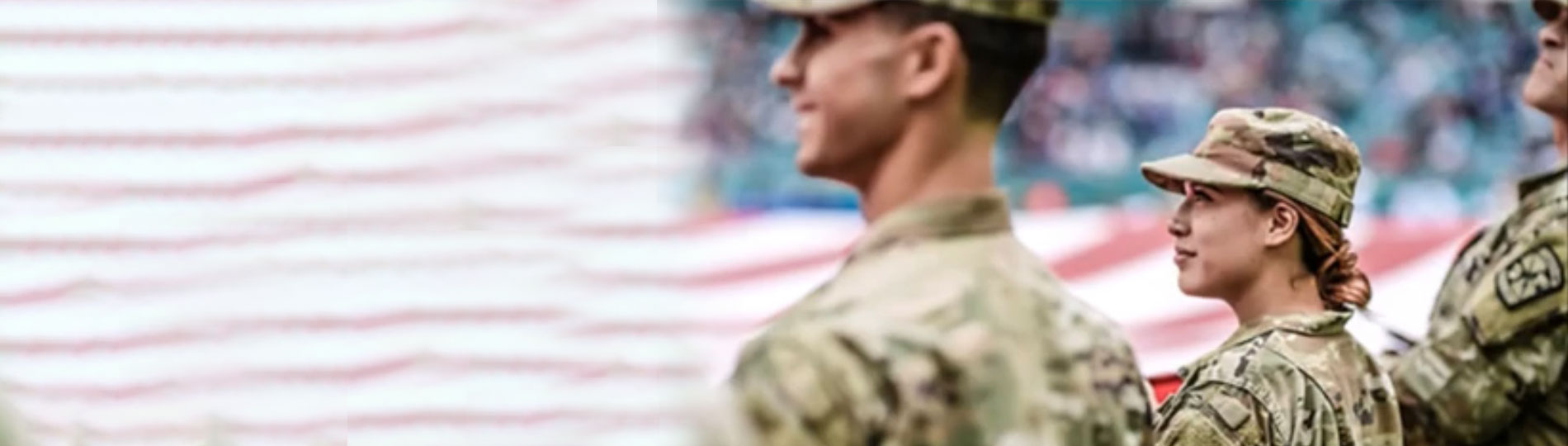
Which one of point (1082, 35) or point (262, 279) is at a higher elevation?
point (1082, 35)

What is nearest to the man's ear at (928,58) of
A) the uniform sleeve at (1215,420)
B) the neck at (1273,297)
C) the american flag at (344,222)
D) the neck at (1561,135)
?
the american flag at (344,222)

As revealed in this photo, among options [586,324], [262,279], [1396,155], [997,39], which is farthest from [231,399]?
[1396,155]

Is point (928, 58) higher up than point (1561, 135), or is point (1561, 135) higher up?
point (1561, 135)

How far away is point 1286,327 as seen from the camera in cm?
379

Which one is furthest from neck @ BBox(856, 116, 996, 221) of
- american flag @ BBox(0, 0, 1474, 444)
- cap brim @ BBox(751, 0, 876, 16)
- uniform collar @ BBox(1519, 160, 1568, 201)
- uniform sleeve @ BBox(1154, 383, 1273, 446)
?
uniform collar @ BBox(1519, 160, 1568, 201)

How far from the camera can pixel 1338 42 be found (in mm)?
16297

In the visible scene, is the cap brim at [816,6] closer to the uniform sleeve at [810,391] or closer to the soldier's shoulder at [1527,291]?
the uniform sleeve at [810,391]

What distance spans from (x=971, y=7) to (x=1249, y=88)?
13360mm

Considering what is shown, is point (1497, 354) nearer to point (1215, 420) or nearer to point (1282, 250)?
point (1282, 250)

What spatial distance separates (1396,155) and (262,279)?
13465 millimetres

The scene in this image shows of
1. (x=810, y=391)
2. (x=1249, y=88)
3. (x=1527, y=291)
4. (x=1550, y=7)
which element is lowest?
(x=810, y=391)

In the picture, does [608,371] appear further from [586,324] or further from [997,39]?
[997,39]

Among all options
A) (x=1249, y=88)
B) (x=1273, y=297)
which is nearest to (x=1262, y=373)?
(x=1273, y=297)

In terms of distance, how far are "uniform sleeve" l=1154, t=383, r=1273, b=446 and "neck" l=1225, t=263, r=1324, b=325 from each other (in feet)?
0.79
